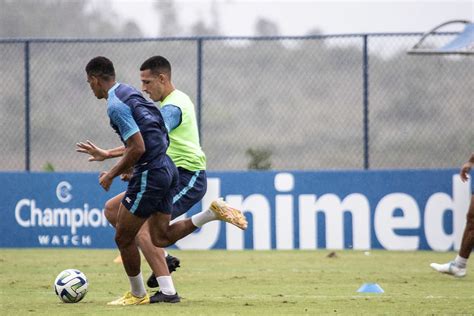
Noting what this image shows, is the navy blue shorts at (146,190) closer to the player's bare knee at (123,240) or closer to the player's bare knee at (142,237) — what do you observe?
the player's bare knee at (123,240)

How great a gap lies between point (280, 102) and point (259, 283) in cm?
2019

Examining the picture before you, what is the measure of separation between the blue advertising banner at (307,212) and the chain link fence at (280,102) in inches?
166

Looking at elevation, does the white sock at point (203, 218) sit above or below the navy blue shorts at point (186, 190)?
below

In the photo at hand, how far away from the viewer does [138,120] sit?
11.1m

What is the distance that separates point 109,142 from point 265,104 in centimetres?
662

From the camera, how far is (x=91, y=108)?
30.3 m

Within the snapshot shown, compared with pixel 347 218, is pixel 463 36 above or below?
above

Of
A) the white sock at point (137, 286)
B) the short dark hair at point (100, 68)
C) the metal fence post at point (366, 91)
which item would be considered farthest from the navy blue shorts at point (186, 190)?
the metal fence post at point (366, 91)

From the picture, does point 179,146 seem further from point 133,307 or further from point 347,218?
point 347,218

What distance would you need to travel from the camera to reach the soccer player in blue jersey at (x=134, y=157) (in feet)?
35.9

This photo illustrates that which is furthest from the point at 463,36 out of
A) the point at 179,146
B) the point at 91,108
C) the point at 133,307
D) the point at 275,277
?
the point at 91,108

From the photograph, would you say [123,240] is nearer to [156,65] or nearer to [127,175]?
[127,175]

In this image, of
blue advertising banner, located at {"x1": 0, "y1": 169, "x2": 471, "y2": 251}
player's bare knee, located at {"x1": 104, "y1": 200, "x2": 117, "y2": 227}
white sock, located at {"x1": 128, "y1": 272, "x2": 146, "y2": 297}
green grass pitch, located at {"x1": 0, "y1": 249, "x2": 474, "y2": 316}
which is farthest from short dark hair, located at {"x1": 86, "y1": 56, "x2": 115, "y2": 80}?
blue advertising banner, located at {"x1": 0, "y1": 169, "x2": 471, "y2": 251}

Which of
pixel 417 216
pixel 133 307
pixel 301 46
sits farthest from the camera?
pixel 301 46
